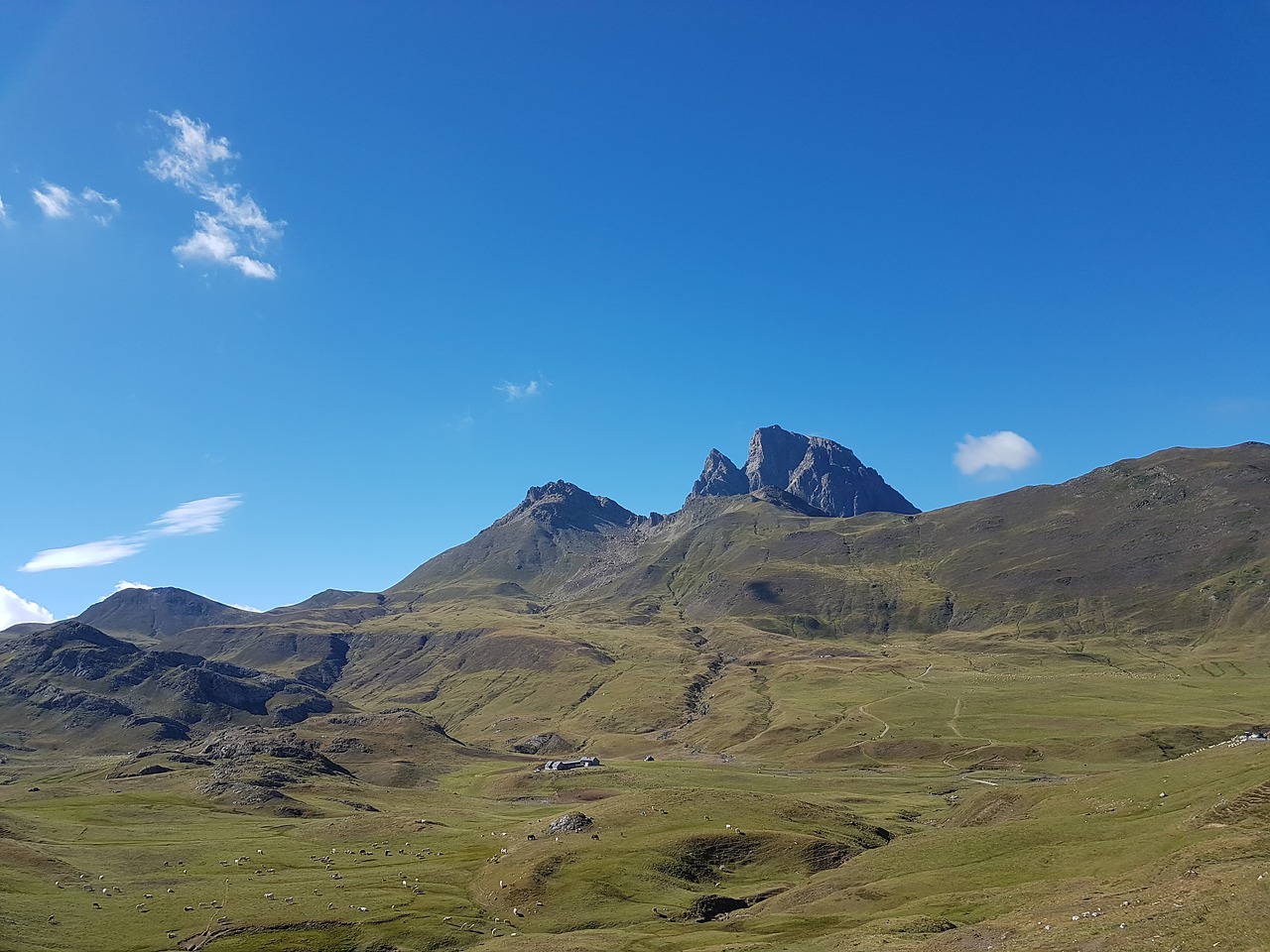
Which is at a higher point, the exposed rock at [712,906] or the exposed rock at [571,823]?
the exposed rock at [571,823]

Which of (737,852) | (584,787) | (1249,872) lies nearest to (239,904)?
(737,852)

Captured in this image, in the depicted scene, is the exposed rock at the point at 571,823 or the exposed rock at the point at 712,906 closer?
the exposed rock at the point at 712,906

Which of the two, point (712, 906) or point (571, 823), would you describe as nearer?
point (712, 906)

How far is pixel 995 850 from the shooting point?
90.4 m

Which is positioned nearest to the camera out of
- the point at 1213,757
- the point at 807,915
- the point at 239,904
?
the point at 807,915

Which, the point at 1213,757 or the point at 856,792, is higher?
the point at 1213,757

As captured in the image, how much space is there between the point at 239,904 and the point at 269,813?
77.6 metres

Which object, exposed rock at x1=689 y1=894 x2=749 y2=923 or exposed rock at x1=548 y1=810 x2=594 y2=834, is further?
exposed rock at x1=548 y1=810 x2=594 y2=834

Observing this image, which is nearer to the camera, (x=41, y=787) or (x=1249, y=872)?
(x=1249, y=872)

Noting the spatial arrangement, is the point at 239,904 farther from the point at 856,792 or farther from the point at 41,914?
the point at 856,792

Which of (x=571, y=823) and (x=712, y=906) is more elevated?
(x=571, y=823)

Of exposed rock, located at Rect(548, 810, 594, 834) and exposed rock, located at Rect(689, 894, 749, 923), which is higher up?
exposed rock, located at Rect(548, 810, 594, 834)

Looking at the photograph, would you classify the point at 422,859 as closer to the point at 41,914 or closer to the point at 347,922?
the point at 347,922

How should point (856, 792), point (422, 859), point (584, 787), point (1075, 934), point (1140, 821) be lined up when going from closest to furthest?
1. point (1075, 934)
2. point (1140, 821)
3. point (422, 859)
4. point (856, 792)
5. point (584, 787)
